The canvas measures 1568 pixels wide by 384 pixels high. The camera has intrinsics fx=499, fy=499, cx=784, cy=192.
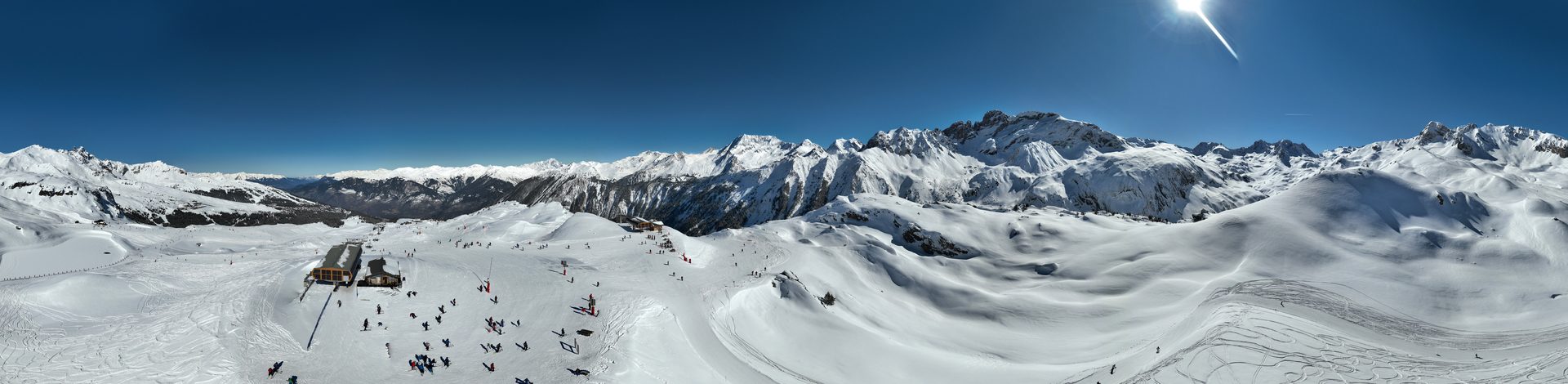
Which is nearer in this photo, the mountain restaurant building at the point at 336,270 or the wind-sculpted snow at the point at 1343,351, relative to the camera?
the wind-sculpted snow at the point at 1343,351

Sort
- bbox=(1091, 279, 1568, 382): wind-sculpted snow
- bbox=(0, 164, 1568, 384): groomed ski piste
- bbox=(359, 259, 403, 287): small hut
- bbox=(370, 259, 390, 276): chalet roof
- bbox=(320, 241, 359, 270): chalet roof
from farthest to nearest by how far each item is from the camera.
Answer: bbox=(370, 259, 390, 276): chalet roof → bbox=(359, 259, 403, 287): small hut → bbox=(320, 241, 359, 270): chalet roof → bbox=(0, 164, 1568, 384): groomed ski piste → bbox=(1091, 279, 1568, 382): wind-sculpted snow

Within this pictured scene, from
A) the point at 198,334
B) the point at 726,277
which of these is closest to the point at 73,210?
the point at 198,334

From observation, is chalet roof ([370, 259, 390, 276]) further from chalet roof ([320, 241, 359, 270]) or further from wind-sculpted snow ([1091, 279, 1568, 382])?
wind-sculpted snow ([1091, 279, 1568, 382])

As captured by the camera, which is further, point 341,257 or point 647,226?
point 647,226

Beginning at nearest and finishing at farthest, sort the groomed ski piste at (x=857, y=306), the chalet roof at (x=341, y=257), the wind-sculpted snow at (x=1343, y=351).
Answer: the wind-sculpted snow at (x=1343, y=351)
the groomed ski piste at (x=857, y=306)
the chalet roof at (x=341, y=257)

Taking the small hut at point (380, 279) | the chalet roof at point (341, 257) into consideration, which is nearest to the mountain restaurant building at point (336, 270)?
the chalet roof at point (341, 257)

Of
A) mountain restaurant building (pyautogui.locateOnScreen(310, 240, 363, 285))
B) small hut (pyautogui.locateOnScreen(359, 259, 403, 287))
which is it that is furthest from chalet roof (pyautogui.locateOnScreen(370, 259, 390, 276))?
mountain restaurant building (pyautogui.locateOnScreen(310, 240, 363, 285))

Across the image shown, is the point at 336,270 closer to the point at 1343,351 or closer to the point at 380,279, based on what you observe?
the point at 380,279

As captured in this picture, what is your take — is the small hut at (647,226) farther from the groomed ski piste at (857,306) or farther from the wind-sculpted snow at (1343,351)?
the wind-sculpted snow at (1343,351)

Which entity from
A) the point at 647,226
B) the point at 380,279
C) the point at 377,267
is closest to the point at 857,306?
the point at 380,279
